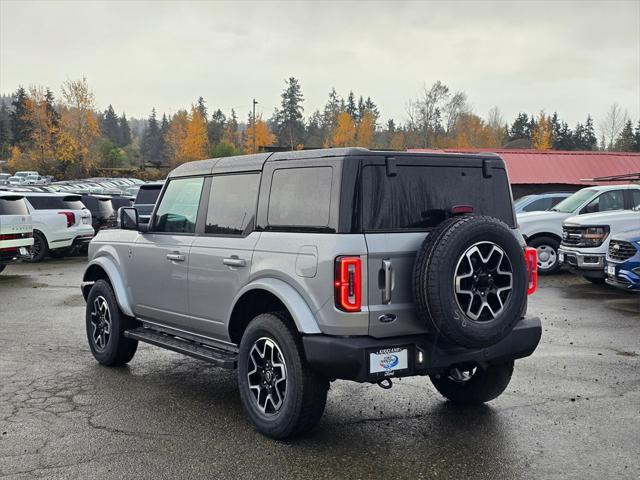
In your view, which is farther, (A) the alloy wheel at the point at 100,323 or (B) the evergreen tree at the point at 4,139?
(B) the evergreen tree at the point at 4,139

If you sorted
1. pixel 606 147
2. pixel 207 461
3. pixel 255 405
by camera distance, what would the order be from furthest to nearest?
pixel 606 147, pixel 255 405, pixel 207 461

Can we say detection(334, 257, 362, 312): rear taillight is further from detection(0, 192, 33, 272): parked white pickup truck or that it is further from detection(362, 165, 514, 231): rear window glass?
detection(0, 192, 33, 272): parked white pickup truck

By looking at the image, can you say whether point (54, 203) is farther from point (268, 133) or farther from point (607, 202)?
point (268, 133)

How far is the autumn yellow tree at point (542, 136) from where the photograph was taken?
88.1 m

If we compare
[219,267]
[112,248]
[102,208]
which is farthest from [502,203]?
[102,208]

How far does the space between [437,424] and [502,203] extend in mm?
1761

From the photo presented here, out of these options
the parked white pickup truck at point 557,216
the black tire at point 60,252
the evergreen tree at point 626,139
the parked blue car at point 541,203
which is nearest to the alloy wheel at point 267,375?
the parked white pickup truck at point 557,216

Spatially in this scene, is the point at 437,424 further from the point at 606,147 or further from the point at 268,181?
the point at 606,147

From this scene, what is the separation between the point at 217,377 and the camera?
6.58m

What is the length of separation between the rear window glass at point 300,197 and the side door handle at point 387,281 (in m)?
0.48

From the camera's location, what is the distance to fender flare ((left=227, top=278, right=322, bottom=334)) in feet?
14.6

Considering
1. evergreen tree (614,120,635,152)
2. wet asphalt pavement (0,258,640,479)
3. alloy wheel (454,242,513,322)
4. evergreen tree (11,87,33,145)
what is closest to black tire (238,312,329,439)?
wet asphalt pavement (0,258,640,479)

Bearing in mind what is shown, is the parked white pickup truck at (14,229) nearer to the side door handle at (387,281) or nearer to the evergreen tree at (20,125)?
the side door handle at (387,281)

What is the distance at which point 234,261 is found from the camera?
517 centimetres
